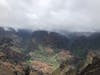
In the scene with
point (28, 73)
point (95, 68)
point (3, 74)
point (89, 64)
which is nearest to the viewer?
point (28, 73)

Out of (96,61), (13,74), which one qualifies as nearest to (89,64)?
(96,61)

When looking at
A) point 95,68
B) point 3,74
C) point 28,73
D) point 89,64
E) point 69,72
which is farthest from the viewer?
point 3,74

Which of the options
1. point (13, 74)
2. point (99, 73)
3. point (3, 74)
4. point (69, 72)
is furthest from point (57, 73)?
point (3, 74)

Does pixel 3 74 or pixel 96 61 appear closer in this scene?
pixel 96 61

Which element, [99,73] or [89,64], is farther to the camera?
[89,64]

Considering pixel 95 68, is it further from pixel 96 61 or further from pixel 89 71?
pixel 96 61

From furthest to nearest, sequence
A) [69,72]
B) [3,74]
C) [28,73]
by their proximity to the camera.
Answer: [3,74] → [69,72] → [28,73]

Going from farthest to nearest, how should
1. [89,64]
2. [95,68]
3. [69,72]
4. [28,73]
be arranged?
[89,64], [95,68], [69,72], [28,73]

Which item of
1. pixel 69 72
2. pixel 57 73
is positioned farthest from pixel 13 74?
pixel 69 72

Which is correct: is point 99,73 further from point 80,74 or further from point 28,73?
point 28,73
